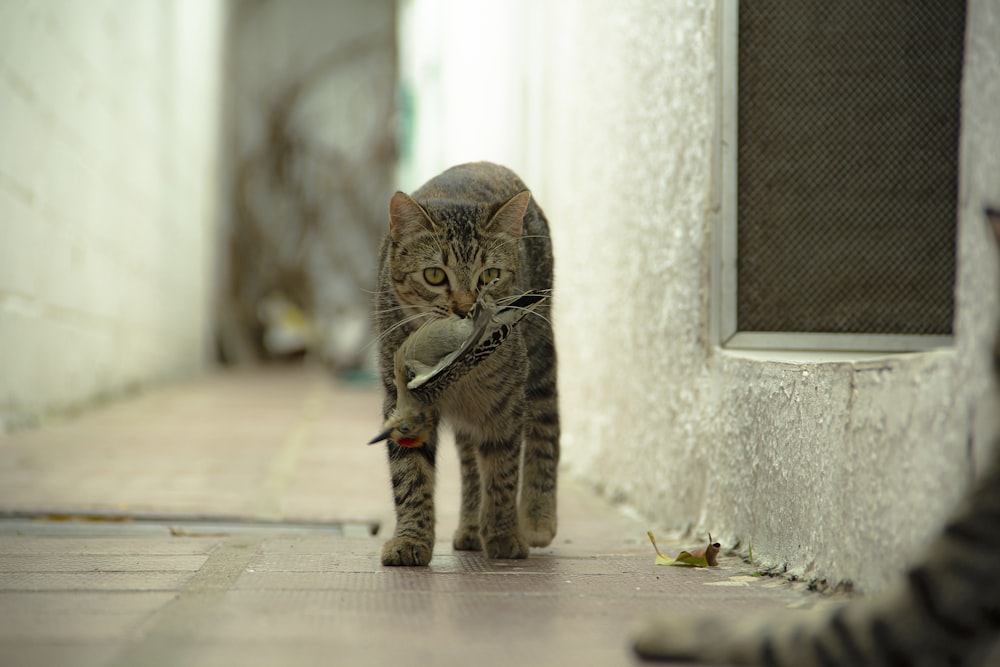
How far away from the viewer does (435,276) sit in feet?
7.72

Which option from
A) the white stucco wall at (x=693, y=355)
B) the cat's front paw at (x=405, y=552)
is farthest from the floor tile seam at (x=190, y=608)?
the white stucco wall at (x=693, y=355)

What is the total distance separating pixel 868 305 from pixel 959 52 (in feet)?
1.71

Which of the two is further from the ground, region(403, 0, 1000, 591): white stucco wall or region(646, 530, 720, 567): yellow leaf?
region(403, 0, 1000, 591): white stucco wall

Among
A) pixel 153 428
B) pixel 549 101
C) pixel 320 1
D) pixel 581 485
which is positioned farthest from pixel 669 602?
pixel 320 1

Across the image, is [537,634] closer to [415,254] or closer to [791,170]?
[415,254]

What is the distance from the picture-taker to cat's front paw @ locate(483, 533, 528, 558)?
224 centimetres

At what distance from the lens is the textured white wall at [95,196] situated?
4.52m

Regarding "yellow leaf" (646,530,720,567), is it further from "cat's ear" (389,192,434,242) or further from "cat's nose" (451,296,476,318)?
"cat's ear" (389,192,434,242)

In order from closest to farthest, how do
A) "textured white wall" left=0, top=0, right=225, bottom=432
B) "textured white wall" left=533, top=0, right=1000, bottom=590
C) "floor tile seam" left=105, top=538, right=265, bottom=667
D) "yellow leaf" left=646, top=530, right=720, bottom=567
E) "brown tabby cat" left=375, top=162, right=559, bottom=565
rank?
1. "floor tile seam" left=105, top=538, right=265, bottom=667
2. "textured white wall" left=533, top=0, right=1000, bottom=590
3. "yellow leaf" left=646, top=530, right=720, bottom=567
4. "brown tabby cat" left=375, top=162, right=559, bottom=565
5. "textured white wall" left=0, top=0, right=225, bottom=432

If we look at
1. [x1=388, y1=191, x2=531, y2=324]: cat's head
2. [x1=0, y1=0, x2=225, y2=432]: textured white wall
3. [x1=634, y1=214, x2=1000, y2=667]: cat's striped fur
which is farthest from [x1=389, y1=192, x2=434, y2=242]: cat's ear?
[x1=0, y1=0, x2=225, y2=432]: textured white wall

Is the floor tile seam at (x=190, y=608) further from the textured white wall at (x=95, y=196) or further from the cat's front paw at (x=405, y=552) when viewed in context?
the textured white wall at (x=95, y=196)

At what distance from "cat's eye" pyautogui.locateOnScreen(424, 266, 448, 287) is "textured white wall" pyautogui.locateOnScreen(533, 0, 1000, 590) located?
59cm

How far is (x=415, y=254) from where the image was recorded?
2.37 metres

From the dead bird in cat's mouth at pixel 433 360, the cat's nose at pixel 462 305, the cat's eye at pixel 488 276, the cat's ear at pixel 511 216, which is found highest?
the cat's ear at pixel 511 216
